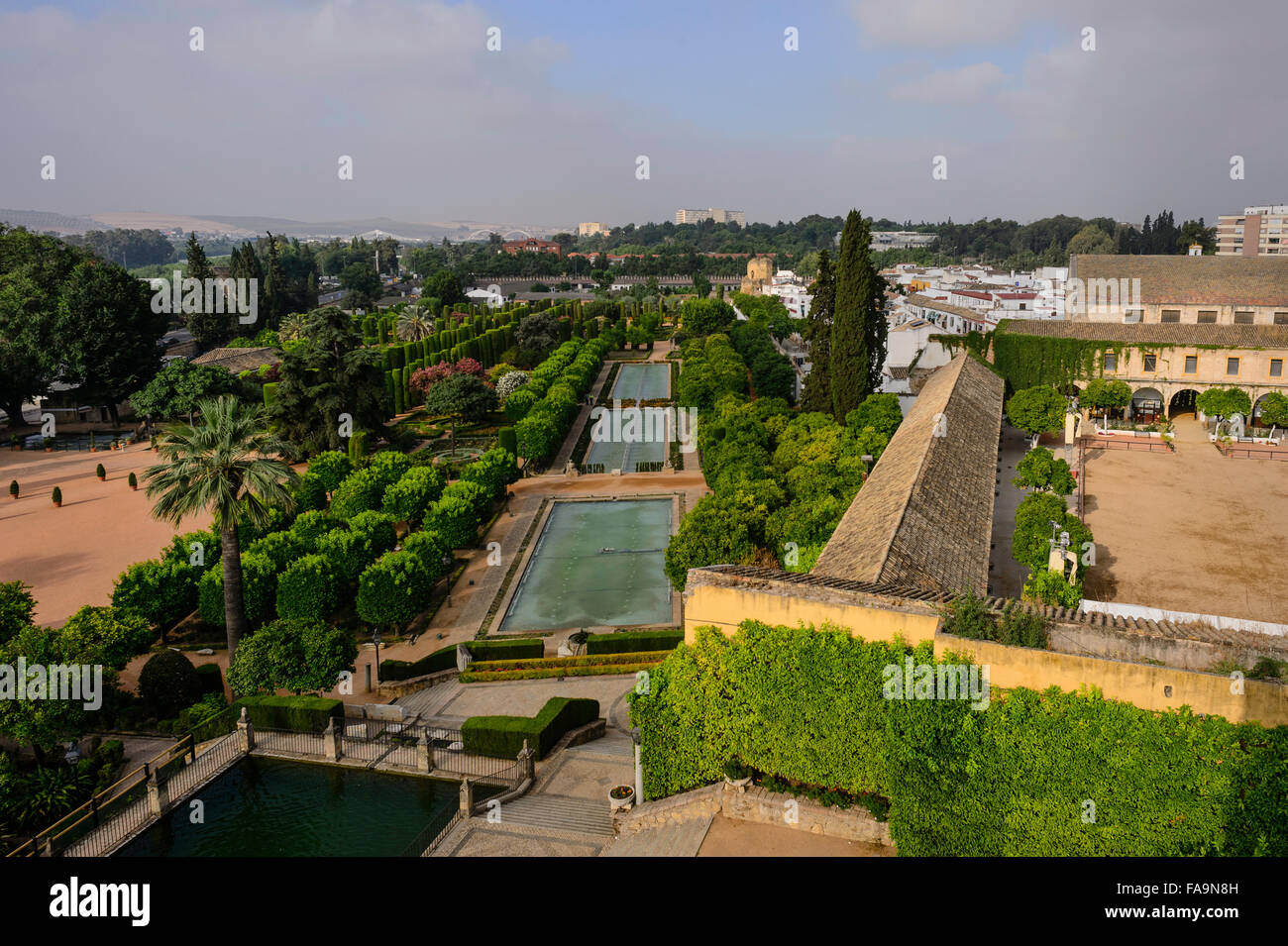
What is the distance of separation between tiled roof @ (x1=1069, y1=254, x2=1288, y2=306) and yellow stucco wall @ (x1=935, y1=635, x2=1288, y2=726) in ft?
160

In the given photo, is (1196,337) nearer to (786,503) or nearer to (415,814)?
(786,503)

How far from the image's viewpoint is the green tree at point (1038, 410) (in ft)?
141

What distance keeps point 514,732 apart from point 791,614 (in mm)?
8315

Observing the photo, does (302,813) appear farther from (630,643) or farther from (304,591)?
(630,643)

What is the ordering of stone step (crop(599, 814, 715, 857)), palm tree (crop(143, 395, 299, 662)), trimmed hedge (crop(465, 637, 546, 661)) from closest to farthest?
stone step (crop(599, 814, 715, 857)) < palm tree (crop(143, 395, 299, 662)) < trimmed hedge (crop(465, 637, 546, 661))

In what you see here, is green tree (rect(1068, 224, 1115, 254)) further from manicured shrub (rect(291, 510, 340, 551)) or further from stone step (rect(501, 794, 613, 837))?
stone step (rect(501, 794, 613, 837))

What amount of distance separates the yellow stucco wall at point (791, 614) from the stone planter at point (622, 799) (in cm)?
359

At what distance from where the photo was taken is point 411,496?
35188mm

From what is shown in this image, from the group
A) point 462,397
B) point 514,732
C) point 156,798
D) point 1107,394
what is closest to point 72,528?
point 462,397

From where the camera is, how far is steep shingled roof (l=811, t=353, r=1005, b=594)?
19.4 metres

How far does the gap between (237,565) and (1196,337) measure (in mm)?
48480

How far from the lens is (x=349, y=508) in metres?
34.9

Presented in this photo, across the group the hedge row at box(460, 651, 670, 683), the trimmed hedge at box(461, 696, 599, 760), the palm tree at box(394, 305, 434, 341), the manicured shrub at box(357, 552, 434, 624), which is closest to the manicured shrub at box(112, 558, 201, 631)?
the manicured shrub at box(357, 552, 434, 624)
